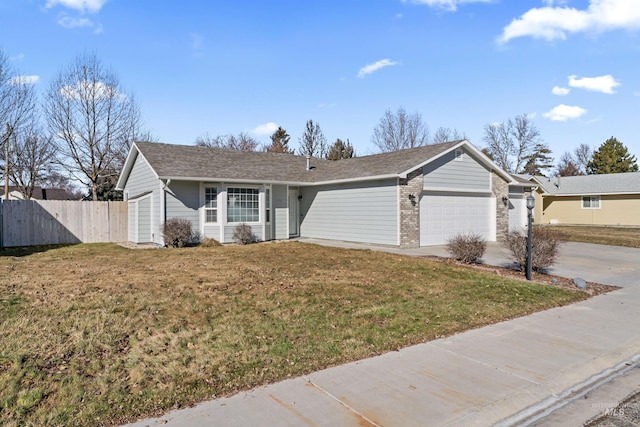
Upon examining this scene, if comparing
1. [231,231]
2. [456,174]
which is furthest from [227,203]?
[456,174]

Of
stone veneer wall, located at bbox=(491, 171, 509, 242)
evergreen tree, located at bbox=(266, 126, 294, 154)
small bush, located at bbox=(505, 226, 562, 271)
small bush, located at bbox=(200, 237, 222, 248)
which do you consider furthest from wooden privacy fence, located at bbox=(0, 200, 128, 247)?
evergreen tree, located at bbox=(266, 126, 294, 154)

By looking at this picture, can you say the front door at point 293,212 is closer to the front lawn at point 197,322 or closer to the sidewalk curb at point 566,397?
the front lawn at point 197,322

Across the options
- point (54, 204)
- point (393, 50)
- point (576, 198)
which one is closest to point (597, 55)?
point (393, 50)

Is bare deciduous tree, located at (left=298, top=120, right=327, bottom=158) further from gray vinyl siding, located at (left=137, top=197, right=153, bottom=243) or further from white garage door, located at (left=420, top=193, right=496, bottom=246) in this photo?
gray vinyl siding, located at (left=137, top=197, right=153, bottom=243)

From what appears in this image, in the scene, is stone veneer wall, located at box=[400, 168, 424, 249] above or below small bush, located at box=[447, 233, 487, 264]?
above

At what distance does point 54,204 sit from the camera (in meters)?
17.0

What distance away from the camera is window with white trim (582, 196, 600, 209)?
31969mm

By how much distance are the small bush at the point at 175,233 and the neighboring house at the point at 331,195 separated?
0.64 m

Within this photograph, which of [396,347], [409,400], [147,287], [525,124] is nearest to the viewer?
[409,400]

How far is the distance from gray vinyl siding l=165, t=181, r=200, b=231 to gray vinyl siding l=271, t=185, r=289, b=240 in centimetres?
339

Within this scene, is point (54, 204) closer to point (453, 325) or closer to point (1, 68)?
point (1, 68)

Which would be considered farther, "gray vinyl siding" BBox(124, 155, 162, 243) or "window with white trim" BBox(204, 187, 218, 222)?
"window with white trim" BBox(204, 187, 218, 222)

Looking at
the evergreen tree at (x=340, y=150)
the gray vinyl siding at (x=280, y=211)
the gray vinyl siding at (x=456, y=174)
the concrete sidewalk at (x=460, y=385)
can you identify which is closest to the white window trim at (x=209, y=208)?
the gray vinyl siding at (x=280, y=211)

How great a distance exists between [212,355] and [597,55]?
1552 centimetres
